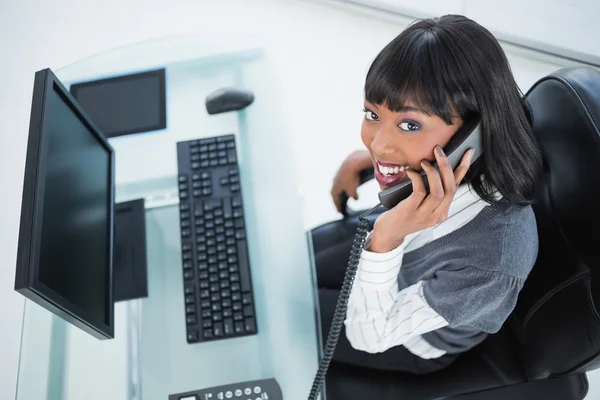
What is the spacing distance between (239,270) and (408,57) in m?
0.55

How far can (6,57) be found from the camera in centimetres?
220

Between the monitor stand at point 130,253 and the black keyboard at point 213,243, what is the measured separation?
0.29 ft

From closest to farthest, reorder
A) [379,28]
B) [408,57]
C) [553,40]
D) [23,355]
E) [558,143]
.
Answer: [408,57]
[558,143]
[23,355]
[553,40]
[379,28]

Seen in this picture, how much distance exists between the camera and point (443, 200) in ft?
3.12

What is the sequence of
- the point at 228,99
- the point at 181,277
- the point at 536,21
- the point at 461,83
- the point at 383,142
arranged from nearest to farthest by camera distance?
1. the point at 461,83
2. the point at 383,142
3. the point at 181,277
4. the point at 228,99
5. the point at 536,21

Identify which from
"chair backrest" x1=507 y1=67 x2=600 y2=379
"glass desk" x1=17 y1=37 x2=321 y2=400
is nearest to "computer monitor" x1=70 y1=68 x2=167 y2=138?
"glass desk" x1=17 y1=37 x2=321 y2=400

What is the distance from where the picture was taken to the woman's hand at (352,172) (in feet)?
4.38

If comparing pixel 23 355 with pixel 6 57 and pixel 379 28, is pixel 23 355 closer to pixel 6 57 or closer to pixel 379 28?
pixel 6 57

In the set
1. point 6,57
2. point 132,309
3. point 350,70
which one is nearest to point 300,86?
point 350,70

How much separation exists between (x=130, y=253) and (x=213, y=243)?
0.18m

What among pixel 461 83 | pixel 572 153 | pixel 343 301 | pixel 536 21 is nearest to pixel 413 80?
pixel 461 83

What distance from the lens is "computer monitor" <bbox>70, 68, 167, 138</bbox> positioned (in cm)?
133

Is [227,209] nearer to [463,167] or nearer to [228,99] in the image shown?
[228,99]

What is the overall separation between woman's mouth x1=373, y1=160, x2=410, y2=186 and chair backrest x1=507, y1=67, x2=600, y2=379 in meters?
0.27
